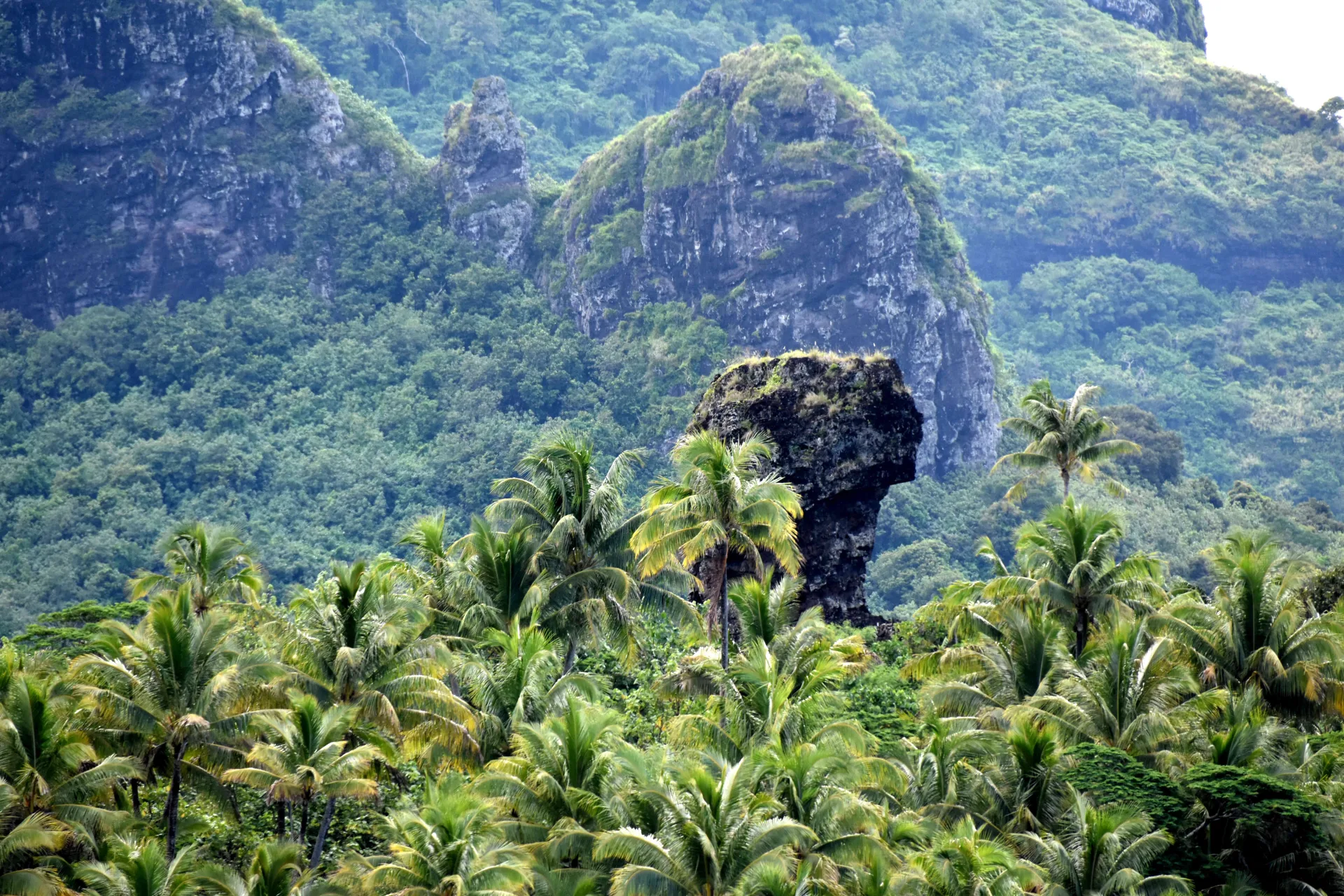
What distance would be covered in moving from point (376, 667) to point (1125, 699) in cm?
1669

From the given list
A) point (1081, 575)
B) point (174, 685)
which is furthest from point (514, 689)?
point (1081, 575)

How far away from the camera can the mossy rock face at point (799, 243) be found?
4240 inches

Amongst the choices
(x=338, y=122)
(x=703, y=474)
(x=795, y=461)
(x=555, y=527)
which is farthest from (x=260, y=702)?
(x=338, y=122)

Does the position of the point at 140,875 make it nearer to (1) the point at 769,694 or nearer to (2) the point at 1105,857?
(1) the point at 769,694

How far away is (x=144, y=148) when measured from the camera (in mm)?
113750

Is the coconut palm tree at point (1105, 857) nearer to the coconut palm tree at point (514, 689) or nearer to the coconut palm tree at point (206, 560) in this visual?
the coconut palm tree at point (514, 689)

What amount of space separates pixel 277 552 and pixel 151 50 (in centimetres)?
4240

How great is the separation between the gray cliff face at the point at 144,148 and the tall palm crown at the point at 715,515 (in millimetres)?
77278

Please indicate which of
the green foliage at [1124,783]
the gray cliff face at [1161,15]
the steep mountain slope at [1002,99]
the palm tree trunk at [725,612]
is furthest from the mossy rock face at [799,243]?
the gray cliff face at [1161,15]

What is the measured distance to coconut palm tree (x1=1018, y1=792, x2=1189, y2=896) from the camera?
1314 inches

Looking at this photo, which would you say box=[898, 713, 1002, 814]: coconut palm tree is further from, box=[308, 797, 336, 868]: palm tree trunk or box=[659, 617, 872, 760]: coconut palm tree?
box=[308, 797, 336, 868]: palm tree trunk

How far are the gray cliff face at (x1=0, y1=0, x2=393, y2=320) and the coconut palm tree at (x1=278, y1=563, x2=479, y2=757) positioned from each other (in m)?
78.5

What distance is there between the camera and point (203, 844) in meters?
38.1

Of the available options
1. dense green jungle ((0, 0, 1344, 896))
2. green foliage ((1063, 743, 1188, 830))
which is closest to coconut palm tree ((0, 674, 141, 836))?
dense green jungle ((0, 0, 1344, 896))
